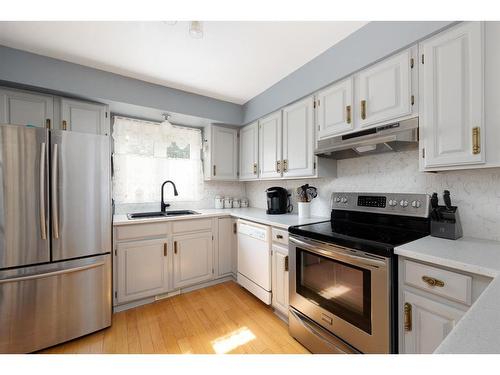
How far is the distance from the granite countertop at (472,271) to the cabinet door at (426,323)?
0.21m

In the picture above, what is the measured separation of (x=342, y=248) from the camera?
131 cm

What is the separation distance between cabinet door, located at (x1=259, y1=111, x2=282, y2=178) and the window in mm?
996

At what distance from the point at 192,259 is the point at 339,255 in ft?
5.54

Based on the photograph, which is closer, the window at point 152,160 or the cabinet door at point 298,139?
the cabinet door at point 298,139

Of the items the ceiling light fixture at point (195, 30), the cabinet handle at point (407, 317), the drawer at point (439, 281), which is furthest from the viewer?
the ceiling light fixture at point (195, 30)

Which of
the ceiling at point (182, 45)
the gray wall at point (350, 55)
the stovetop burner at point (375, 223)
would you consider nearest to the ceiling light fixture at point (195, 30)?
the ceiling at point (182, 45)

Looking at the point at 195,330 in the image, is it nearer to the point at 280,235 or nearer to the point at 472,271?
the point at 280,235

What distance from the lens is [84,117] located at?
2088 millimetres

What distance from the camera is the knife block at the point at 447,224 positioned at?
1248mm

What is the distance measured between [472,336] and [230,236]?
242cm

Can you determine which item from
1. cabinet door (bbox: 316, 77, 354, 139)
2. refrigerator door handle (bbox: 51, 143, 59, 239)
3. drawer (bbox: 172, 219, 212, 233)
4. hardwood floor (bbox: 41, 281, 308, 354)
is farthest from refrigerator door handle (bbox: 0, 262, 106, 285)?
cabinet door (bbox: 316, 77, 354, 139)

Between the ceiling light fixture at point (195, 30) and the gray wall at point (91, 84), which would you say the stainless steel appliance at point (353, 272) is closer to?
the ceiling light fixture at point (195, 30)
